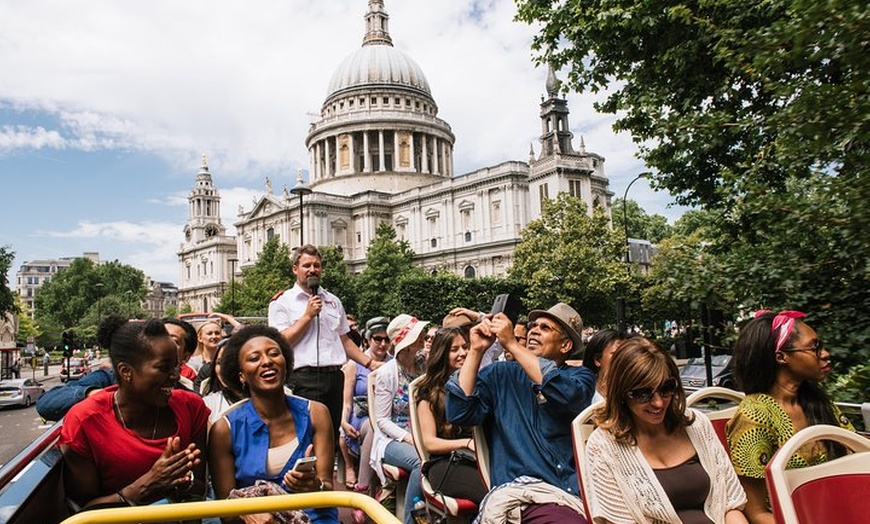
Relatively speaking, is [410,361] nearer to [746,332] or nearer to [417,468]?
[417,468]

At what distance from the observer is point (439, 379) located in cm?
511

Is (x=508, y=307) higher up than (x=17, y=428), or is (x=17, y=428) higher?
(x=508, y=307)

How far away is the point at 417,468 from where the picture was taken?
17.4 ft

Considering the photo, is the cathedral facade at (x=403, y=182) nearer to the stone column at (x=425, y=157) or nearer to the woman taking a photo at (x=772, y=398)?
the stone column at (x=425, y=157)

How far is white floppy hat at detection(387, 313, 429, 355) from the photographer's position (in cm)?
641

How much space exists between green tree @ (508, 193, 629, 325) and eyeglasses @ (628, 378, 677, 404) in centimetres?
3515

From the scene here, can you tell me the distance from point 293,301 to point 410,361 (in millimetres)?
1288

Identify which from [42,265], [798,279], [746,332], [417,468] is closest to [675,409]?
[746,332]

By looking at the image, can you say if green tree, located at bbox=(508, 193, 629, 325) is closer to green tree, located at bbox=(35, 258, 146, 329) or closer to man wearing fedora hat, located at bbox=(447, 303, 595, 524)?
man wearing fedora hat, located at bbox=(447, 303, 595, 524)

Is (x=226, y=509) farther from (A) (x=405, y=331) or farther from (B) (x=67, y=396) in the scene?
(A) (x=405, y=331)

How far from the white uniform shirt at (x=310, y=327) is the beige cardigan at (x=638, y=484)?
3.55 metres

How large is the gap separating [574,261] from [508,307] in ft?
115

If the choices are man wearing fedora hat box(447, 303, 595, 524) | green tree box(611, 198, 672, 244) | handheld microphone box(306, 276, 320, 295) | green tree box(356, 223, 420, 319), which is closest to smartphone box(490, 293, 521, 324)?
man wearing fedora hat box(447, 303, 595, 524)

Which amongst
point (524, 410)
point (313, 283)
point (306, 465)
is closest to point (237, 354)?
point (306, 465)
